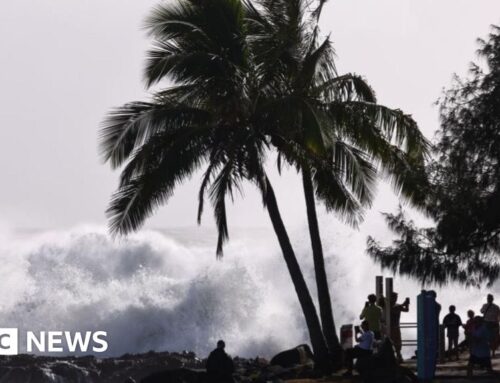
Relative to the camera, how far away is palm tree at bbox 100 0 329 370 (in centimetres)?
2867

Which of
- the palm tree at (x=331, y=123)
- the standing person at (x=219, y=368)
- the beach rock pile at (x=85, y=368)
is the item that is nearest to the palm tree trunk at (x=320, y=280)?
the palm tree at (x=331, y=123)

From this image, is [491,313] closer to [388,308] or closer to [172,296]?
[388,308]

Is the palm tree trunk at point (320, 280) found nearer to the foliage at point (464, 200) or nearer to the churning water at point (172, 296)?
the foliage at point (464, 200)

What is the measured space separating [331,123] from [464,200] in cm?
303

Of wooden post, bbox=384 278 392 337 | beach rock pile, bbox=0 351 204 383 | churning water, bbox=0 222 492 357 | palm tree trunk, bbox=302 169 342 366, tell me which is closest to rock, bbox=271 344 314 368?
palm tree trunk, bbox=302 169 342 366

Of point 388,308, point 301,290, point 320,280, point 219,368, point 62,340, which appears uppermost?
point 62,340

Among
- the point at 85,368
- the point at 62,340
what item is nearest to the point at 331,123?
the point at 85,368

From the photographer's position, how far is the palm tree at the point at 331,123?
1138 inches

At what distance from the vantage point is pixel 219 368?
25344mm

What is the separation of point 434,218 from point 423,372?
4139 mm

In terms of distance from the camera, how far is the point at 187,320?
59812 mm

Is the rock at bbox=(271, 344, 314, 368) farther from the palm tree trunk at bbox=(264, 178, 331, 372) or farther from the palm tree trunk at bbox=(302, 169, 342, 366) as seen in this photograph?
the palm tree trunk at bbox=(264, 178, 331, 372)

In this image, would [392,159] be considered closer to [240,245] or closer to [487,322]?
[487,322]

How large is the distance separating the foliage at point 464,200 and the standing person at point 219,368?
15.2ft
